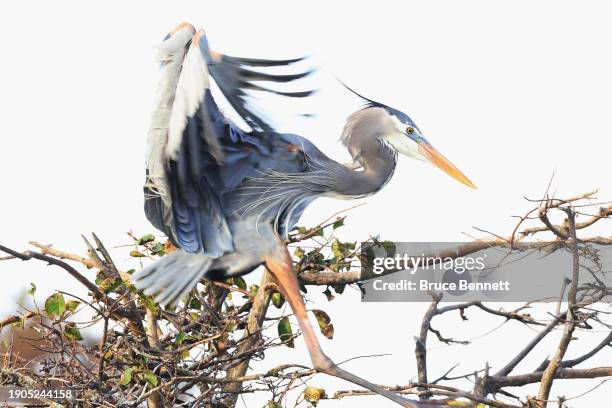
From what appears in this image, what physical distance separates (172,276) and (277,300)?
0.55 metres

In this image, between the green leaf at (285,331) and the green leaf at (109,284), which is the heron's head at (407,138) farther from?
the green leaf at (109,284)

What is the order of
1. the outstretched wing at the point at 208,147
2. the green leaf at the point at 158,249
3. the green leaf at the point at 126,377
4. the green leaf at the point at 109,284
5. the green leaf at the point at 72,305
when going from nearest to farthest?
1. the outstretched wing at the point at 208,147
2. the green leaf at the point at 126,377
3. the green leaf at the point at 109,284
4. the green leaf at the point at 72,305
5. the green leaf at the point at 158,249

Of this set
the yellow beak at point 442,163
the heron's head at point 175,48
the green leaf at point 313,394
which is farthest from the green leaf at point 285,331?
the heron's head at point 175,48

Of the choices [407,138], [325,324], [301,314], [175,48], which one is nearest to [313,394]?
[301,314]

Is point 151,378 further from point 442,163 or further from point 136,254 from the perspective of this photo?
point 442,163

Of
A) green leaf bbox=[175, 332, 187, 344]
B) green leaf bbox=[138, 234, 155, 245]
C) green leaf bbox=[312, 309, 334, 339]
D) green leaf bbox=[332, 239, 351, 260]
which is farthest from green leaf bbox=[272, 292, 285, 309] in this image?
green leaf bbox=[138, 234, 155, 245]

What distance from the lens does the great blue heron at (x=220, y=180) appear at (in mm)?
2529

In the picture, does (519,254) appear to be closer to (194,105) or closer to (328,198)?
(328,198)

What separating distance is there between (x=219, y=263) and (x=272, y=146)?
38 centimetres

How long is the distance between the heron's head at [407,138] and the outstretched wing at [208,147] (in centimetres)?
46

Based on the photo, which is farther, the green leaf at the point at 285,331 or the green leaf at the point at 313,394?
the green leaf at the point at 285,331

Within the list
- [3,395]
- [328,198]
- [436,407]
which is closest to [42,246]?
[3,395]

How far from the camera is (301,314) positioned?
264cm

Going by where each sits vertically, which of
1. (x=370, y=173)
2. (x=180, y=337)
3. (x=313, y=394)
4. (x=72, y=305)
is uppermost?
(x=370, y=173)
